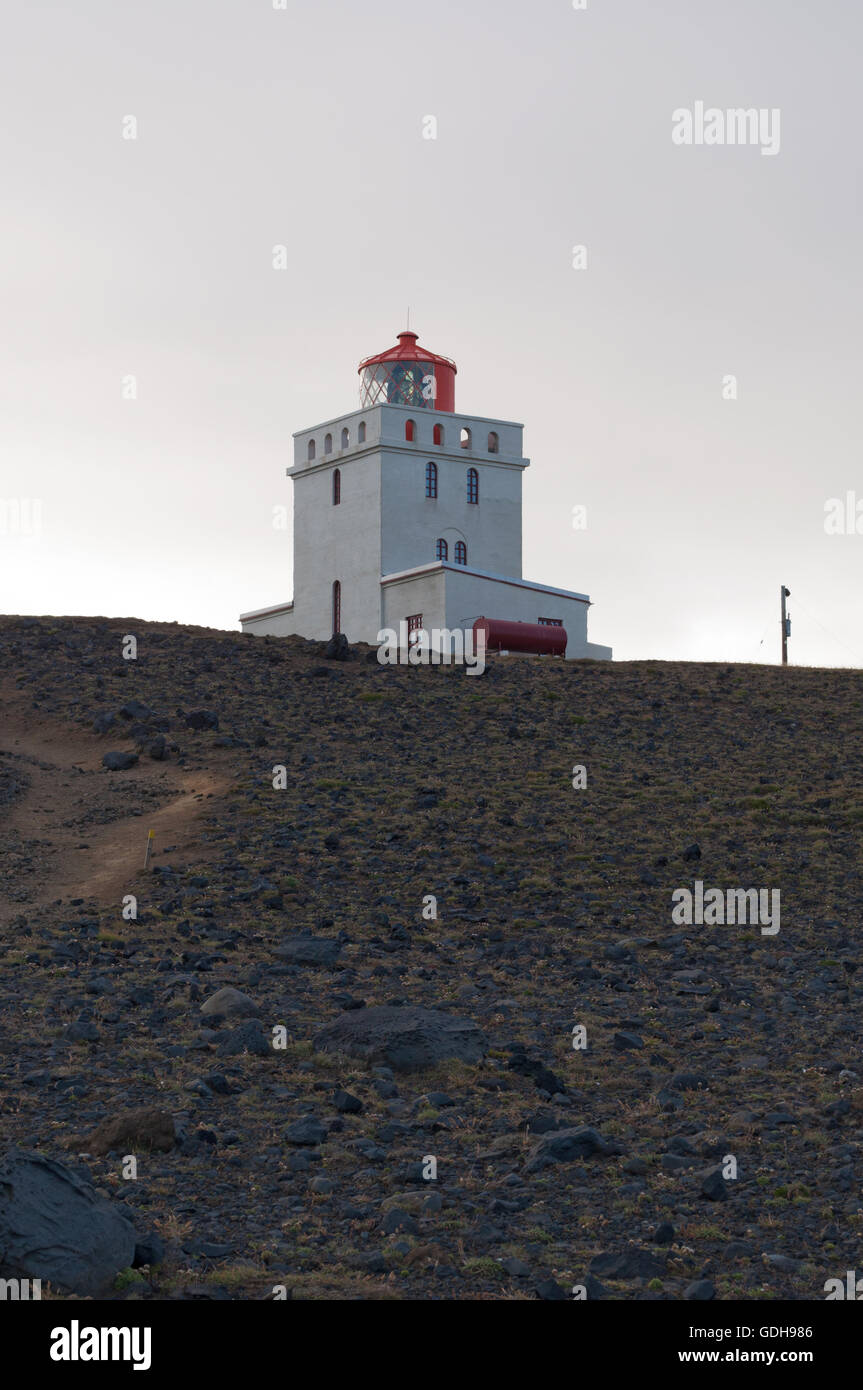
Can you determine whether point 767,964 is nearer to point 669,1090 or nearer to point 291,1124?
point 669,1090

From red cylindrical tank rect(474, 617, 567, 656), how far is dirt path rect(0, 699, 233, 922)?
18.9 meters

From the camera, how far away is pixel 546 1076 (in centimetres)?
1264

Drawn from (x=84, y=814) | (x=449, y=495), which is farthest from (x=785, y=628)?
(x=84, y=814)

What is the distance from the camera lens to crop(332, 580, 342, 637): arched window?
168 ft

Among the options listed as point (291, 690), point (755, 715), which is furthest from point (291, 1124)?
point (755, 715)

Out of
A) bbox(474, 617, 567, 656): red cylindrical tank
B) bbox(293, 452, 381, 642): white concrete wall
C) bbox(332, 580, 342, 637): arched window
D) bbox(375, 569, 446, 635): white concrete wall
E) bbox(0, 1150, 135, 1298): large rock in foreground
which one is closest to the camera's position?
bbox(0, 1150, 135, 1298): large rock in foreground

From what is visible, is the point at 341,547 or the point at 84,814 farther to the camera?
the point at 341,547

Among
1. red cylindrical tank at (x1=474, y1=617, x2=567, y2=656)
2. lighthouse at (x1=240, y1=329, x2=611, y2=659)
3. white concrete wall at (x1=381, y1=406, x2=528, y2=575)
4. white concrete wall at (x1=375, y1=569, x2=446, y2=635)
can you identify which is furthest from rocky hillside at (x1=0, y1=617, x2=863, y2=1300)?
white concrete wall at (x1=381, y1=406, x2=528, y2=575)

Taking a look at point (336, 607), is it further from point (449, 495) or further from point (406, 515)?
point (449, 495)

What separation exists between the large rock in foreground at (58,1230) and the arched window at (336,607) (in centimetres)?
4234

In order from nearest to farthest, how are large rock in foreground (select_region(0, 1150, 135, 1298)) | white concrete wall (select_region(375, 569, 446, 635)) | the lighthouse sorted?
large rock in foreground (select_region(0, 1150, 135, 1298)) → white concrete wall (select_region(375, 569, 446, 635)) → the lighthouse

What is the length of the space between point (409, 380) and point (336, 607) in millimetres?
9157

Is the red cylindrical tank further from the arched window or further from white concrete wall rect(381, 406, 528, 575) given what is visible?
the arched window

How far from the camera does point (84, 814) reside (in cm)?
2202
